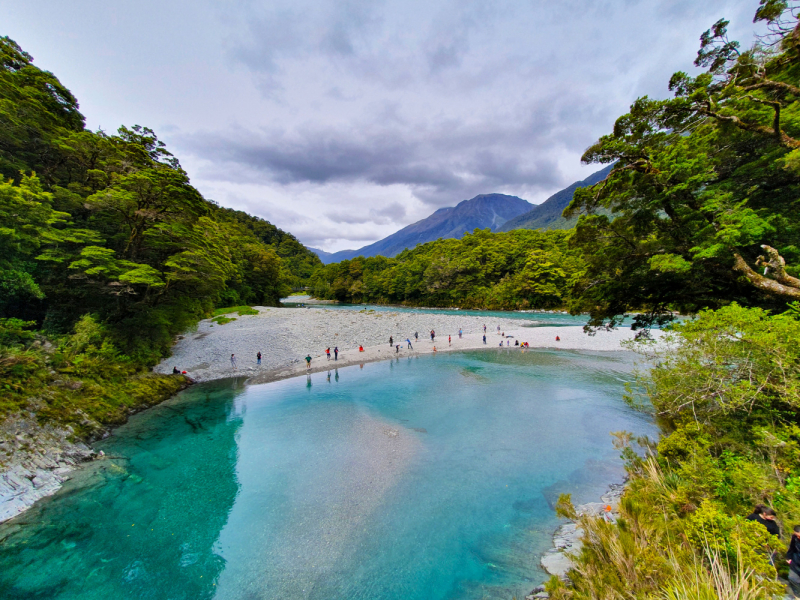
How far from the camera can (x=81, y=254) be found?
14.4 metres

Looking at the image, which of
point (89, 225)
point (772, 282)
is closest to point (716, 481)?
point (772, 282)

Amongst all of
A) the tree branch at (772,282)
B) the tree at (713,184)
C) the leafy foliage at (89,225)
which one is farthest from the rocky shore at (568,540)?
the leafy foliage at (89,225)

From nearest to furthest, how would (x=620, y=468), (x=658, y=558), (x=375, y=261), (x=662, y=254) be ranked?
(x=658, y=558)
(x=662, y=254)
(x=620, y=468)
(x=375, y=261)

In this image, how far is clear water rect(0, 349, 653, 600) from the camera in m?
6.59

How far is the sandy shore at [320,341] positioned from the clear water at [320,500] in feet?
18.4

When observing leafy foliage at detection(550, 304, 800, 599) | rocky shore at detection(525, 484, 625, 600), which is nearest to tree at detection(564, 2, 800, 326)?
leafy foliage at detection(550, 304, 800, 599)

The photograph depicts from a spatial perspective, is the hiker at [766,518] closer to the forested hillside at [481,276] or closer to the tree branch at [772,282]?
the tree branch at [772,282]

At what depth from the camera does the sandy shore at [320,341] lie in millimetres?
22314

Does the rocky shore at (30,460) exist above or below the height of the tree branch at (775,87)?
below

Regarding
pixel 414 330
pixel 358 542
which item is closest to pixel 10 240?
pixel 358 542

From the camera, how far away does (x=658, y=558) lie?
412 centimetres

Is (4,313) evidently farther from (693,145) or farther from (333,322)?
(693,145)

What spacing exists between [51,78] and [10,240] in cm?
1292

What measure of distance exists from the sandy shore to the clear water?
18.4 feet
